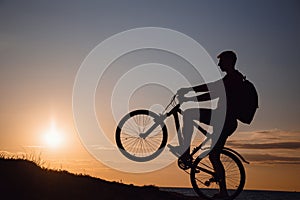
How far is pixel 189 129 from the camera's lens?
12781mm

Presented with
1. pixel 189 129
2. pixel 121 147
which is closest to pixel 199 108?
pixel 189 129

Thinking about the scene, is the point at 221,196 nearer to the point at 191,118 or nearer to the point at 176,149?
the point at 176,149

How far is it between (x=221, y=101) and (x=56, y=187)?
4.75 meters

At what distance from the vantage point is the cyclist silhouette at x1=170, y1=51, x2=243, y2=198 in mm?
12539

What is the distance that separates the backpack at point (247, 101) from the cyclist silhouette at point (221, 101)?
10 cm

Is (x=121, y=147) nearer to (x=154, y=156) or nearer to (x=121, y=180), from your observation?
(x=154, y=156)

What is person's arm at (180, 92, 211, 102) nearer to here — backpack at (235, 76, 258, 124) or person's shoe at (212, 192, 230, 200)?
backpack at (235, 76, 258, 124)

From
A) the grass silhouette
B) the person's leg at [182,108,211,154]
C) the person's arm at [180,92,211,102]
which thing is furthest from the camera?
the person's leg at [182,108,211,154]

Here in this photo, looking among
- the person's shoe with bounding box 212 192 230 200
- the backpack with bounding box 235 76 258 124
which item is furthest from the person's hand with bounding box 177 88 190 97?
the person's shoe with bounding box 212 192 230 200

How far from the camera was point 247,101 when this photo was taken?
12469 millimetres

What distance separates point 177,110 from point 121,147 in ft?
5.95

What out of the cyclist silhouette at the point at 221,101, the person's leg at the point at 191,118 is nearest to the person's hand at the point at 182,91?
the cyclist silhouette at the point at 221,101

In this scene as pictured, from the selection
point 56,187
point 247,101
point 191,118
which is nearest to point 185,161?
point 191,118

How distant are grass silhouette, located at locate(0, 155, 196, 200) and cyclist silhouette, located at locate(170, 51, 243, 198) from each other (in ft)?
5.53
